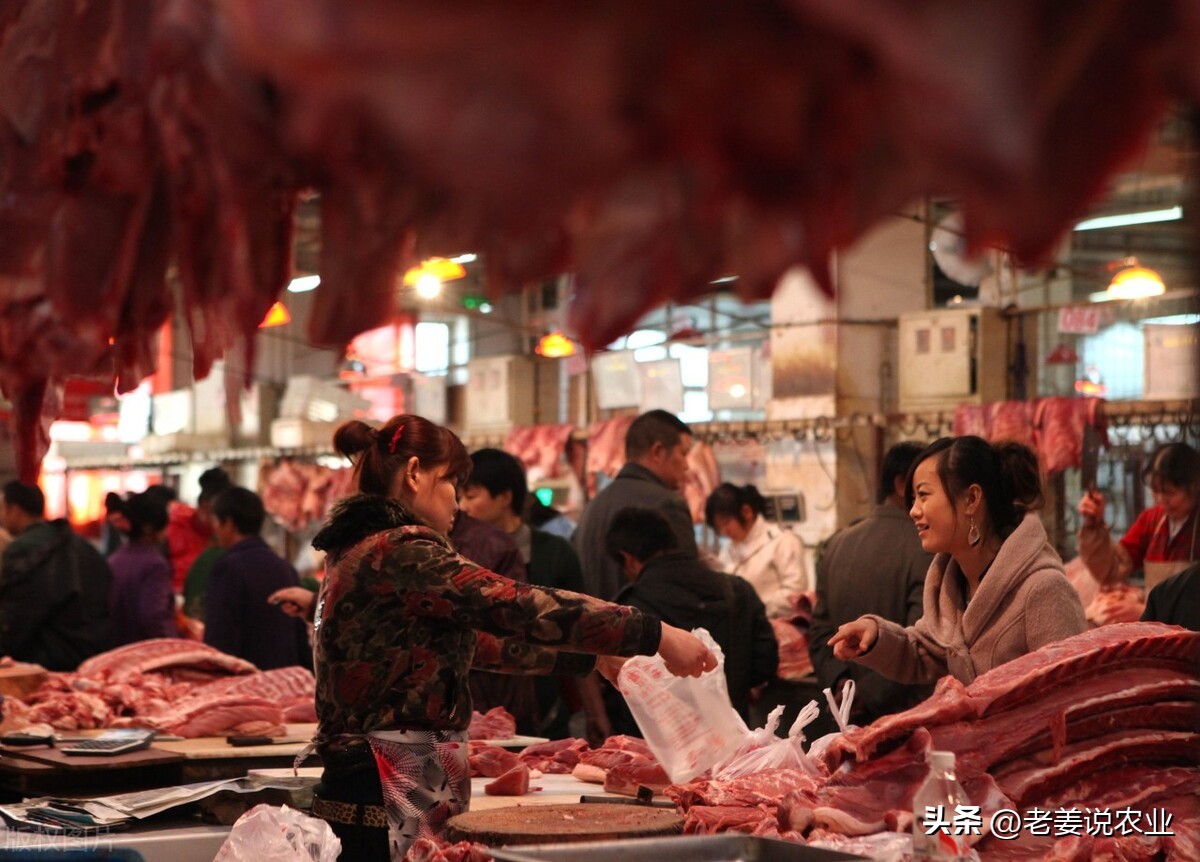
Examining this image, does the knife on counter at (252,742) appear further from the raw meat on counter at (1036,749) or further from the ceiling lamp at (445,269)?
the raw meat on counter at (1036,749)

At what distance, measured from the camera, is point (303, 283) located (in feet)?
4.35

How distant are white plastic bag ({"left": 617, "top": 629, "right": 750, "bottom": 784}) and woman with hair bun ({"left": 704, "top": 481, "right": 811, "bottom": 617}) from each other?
3.90m

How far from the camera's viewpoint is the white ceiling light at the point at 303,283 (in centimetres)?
116

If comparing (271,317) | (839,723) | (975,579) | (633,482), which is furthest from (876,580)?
(271,317)

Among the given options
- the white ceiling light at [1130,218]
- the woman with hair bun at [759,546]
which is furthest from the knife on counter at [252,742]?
the white ceiling light at [1130,218]

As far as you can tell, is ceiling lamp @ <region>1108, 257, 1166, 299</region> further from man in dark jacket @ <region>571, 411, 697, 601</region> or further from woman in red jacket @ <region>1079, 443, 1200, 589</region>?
man in dark jacket @ <region>571, 411, 697, 601</region>

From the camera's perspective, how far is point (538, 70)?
28.1 inches

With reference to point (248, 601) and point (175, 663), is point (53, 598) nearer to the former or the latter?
point (248, 601)

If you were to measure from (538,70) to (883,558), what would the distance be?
4.03m

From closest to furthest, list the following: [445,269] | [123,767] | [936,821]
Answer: [936,821] → [445,269] → [123,767]

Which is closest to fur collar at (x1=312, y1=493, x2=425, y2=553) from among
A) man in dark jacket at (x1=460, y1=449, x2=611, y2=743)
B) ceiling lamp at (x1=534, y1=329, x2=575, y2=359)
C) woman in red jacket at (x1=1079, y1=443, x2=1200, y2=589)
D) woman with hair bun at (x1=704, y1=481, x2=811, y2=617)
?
man in dark jacket at (x1=460, y1=449, x2=611, y2=743)

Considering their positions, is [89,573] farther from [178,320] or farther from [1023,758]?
[178,320]

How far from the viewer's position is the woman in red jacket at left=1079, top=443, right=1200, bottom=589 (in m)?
5.55

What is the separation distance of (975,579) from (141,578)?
14.5ft
